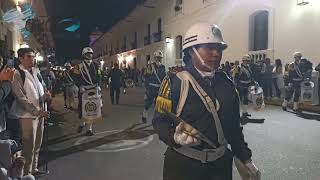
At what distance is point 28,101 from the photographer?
18.2ft

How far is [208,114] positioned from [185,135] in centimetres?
32

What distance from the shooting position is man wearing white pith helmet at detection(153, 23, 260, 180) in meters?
2.95

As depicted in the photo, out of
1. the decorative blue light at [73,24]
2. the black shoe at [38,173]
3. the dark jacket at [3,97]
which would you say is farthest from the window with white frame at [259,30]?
the decorative blue light at [73,24]

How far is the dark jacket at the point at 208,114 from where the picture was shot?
2947 mm

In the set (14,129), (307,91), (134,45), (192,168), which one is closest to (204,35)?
(192,168)

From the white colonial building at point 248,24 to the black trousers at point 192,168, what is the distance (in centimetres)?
1427

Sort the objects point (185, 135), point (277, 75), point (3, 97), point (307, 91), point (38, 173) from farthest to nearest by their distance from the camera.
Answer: point (277, 75) < point (307, 91) < point (38, 173) < point (3, 97) < point (185, 135)

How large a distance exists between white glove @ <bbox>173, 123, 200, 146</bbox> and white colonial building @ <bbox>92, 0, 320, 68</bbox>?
14637mm

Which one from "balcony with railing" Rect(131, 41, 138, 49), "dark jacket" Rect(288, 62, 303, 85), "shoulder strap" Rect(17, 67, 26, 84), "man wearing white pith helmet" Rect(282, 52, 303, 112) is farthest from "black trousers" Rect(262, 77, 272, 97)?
"balcony with railing" Rect(131, 41, 138, 49)

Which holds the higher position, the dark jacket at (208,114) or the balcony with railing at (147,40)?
the balcony with railing at (147,40)

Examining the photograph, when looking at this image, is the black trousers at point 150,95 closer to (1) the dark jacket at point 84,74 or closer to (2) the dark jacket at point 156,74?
(2) the dark jacket at point 156,74

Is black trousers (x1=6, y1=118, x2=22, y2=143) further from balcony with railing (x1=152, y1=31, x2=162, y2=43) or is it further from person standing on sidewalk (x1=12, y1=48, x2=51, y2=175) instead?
balcony with railing (x1=152, y1=31, x2=162, y2=43)

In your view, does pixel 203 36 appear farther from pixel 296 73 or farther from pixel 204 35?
pixel 296 73

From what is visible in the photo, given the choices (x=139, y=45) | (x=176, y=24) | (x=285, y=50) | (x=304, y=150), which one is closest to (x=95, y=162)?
(x=304, y=150)
